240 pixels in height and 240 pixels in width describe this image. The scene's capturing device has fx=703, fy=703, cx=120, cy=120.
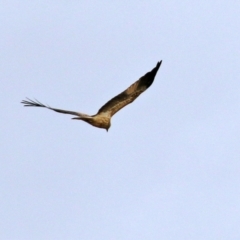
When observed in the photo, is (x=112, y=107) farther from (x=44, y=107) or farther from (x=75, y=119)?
(x=44, y=107)

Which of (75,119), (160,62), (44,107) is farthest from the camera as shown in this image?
(160,62)

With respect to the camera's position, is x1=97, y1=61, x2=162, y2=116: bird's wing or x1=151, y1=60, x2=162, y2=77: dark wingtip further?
x1=151, y1=60, x2=162, y2=77: dark wingtip

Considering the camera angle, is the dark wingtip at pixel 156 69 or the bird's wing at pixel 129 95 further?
the dark wingtip at pixel 156 69

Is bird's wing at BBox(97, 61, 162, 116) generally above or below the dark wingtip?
below

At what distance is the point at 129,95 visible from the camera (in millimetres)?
22766

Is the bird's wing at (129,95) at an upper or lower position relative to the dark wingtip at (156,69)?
lower

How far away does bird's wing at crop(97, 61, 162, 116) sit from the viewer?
2223 cm

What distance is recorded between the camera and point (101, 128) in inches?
870

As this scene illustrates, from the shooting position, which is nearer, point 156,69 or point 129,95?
point 129,95

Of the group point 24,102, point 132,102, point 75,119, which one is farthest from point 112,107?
point 24,102

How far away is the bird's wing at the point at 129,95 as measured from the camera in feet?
72.9

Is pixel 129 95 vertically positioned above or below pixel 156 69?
below

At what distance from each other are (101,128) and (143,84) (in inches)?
88.3

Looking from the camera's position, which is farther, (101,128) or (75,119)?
(101,128)
